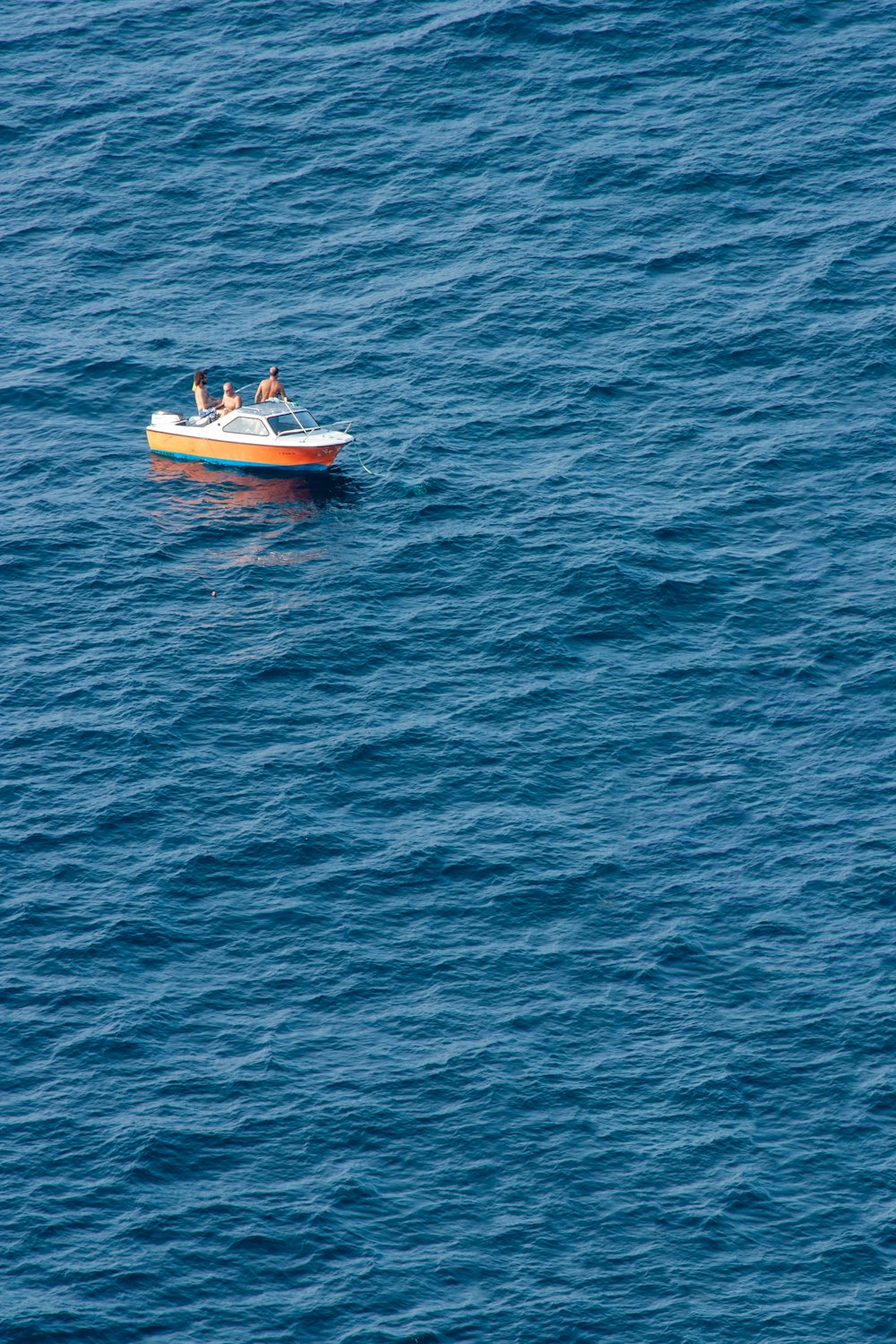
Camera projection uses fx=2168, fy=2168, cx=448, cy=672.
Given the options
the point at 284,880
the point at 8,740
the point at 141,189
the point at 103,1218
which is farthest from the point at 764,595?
the point at 141,189

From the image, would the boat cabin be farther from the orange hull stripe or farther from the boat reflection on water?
the boat reflection on water

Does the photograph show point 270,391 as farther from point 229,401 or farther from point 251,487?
point 251,487

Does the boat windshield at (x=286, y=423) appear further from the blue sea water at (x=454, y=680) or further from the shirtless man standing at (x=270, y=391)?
the blue sea water at (x=454, y=680)

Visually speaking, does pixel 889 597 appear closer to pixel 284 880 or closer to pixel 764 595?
pixel 764 595

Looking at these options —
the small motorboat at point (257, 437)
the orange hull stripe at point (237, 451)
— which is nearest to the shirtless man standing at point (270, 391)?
the small motorboat at point (257, 437)

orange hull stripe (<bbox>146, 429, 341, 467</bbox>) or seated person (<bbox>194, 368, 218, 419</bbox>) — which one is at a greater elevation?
seated person (<bbox>194, 368, 218, 419</bbox>)

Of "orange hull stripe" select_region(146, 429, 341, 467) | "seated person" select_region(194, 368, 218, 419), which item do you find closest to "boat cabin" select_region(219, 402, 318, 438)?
"orange hull stripe" select_region(146, 429, 341, 467)
